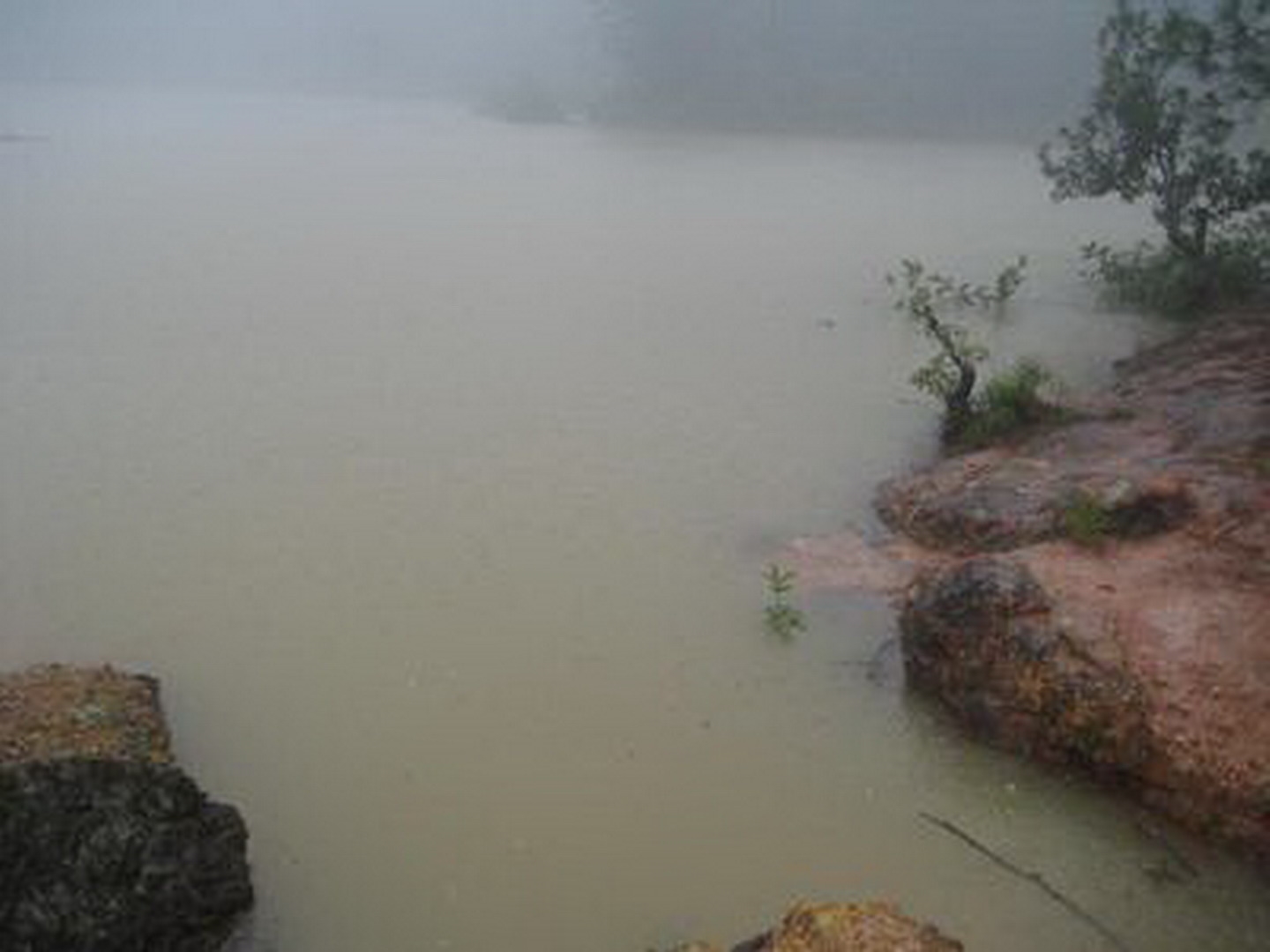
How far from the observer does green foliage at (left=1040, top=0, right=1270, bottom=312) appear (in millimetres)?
11836

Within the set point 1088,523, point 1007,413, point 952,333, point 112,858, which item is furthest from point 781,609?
point 952,333

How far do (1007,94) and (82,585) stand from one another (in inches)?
1242

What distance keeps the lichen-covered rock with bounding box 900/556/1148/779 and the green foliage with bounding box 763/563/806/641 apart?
2.10 feet

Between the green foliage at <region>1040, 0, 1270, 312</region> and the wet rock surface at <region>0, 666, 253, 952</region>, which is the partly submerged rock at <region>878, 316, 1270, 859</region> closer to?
the wet rock surface at <region>0, 666, 253, 952</region>

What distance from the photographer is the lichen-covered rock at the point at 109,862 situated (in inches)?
148

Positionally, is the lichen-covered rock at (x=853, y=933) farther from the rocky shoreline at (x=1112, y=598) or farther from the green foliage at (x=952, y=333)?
the green foliage at (x=952, y=333)

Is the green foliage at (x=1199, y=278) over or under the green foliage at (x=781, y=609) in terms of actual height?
over

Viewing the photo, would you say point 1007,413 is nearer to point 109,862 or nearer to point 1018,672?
point 1018,672

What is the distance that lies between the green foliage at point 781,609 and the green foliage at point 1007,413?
2.38 metres

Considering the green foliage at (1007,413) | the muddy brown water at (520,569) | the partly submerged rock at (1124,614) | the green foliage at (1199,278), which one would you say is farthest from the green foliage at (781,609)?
the green foliage at (1199,278)

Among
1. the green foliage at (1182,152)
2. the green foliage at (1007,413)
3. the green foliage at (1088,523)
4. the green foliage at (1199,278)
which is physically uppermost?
the green foliage at (1182,152)

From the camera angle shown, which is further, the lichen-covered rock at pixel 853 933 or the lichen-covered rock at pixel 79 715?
the lichen-covered rock at pixel 79 715

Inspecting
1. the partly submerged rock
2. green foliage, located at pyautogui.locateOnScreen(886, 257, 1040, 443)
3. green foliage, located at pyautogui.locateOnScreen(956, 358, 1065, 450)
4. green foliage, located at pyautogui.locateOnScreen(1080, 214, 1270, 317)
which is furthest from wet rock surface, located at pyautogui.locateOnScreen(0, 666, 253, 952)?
green foliage, located at pyautogui.locateOnScreen(1080, 214, 1270, 317)

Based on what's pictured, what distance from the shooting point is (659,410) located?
938 centimetres
